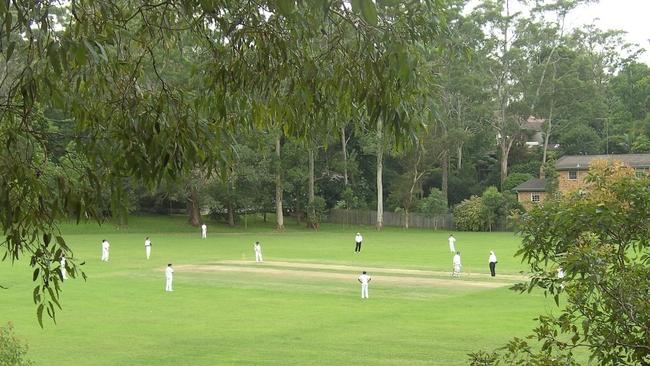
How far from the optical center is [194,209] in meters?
65.0

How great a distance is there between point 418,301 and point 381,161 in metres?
43.4

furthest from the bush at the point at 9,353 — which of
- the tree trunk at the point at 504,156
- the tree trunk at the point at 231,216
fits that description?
the tree trunk at the point at 504,156

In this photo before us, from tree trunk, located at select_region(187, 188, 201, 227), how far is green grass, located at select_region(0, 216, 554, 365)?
23088 mm

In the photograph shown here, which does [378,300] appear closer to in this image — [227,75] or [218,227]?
[227,75]

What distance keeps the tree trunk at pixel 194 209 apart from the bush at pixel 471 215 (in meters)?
22.4

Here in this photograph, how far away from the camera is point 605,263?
6164 millimetres

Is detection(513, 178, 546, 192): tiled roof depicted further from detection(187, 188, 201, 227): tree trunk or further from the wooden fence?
detection(187, 188, 201, 227): tree trunk

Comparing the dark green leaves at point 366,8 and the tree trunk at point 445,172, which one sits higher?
the tree trunk at point 445,172

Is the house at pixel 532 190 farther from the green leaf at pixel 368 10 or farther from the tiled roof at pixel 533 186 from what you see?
the green leaf at pixel 368 10

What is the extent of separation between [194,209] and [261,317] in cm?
4316

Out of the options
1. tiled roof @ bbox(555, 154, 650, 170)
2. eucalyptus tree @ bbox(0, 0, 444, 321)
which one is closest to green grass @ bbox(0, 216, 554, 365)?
eucalyptus tree @ bbox(0, 0, 444, 321)

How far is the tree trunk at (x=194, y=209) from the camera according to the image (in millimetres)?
63688

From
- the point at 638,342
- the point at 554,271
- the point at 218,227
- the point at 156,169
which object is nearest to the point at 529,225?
the point at 554,271

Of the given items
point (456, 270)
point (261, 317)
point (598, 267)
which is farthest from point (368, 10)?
point (456, 270)
